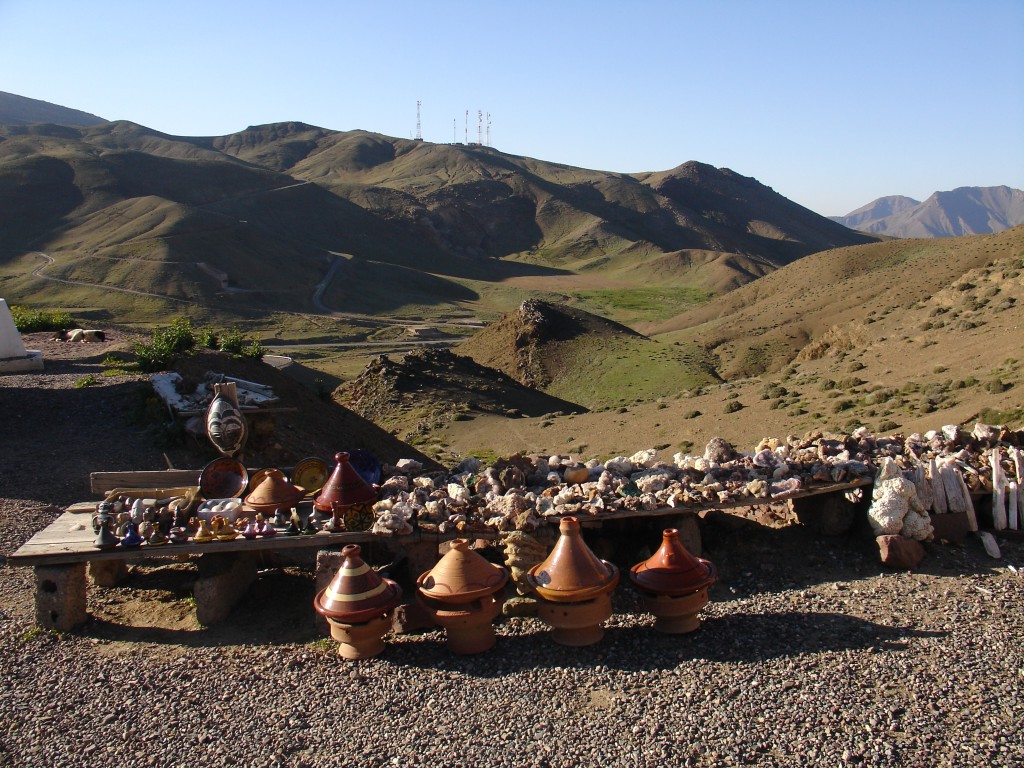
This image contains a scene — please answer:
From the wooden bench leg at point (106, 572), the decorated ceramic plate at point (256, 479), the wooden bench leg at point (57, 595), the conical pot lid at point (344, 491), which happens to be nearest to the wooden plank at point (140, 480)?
the decorated ceramic plate at point (256, 479)

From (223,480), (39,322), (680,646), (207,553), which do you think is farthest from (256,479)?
(39,322)

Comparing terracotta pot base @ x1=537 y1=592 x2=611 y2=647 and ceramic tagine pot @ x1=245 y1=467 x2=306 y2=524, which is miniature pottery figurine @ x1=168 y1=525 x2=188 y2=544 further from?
terracotta pot base @ x1=537 y1=592 x2=611 y2=647

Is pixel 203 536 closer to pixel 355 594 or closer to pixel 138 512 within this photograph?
pixel 138 512

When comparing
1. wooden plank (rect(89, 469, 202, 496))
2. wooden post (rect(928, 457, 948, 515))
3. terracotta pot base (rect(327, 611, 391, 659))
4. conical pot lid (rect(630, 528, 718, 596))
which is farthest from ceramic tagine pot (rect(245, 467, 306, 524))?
wooden post (rect(928, 457, 948, 515))

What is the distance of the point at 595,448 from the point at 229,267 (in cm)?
5001

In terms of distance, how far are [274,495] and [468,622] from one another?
231 centimetres

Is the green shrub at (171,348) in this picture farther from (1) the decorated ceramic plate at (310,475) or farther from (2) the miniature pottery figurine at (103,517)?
(2) the miniature pottery figurine at (103,517)

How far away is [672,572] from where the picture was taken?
623 centimetres

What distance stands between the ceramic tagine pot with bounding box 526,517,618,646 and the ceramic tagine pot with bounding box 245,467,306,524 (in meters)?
2.40

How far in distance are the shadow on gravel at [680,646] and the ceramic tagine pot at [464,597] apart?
0.13 meters

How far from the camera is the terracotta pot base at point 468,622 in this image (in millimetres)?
6090

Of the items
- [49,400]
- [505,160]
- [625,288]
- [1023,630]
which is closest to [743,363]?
[49,400]

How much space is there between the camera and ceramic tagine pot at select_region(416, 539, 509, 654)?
607cm

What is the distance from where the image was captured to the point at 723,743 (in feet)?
16.4
